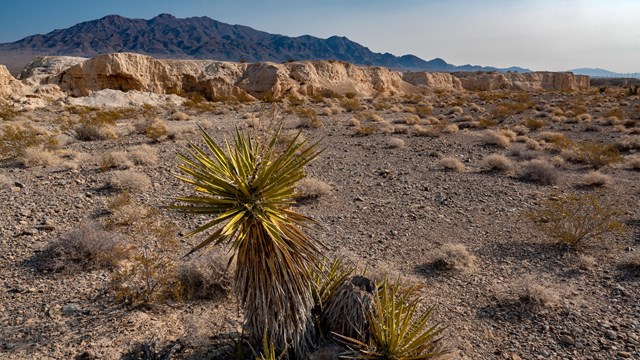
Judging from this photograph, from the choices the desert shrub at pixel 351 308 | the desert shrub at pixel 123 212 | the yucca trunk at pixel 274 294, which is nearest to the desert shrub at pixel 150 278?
the desert shrub at pixel 123 212

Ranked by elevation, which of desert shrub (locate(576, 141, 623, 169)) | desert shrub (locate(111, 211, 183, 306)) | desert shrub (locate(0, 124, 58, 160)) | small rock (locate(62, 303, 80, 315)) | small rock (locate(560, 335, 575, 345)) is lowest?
small rock (locate(560, 335, 575, 345))

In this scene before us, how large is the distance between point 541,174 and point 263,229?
28.3 ft

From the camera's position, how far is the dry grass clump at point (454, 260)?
18.1ft

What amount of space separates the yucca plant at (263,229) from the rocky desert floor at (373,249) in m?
0.39

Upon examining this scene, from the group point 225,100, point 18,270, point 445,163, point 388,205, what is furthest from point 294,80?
point 18,270

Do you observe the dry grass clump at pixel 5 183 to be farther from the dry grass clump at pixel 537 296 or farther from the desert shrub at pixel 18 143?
the dry grass clump at pixel 537 296

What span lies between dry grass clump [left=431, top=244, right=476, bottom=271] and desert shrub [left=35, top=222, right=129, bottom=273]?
13.8 ft

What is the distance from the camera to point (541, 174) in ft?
31.0

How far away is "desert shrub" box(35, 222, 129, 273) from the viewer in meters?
4.99

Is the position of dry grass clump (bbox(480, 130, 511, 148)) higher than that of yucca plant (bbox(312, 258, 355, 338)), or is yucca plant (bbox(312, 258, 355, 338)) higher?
dry grass clump (bbox(480, 130, 511, 148))

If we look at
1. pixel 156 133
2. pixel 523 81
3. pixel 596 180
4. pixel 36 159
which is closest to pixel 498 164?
pixel 596 180

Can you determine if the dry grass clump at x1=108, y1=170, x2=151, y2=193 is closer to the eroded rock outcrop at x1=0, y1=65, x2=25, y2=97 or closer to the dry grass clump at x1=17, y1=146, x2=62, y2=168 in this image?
the dry grass clump at x1=17, y1=146, x2=62, y2=168

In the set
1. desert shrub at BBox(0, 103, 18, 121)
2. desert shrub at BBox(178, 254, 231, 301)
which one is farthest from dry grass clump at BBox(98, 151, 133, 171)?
desert shrub at BBox(0, 103, 18, 121)

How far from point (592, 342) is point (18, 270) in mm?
6457
